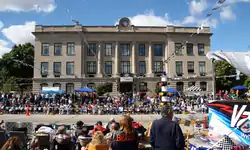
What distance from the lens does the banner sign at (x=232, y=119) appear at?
24.8 feet

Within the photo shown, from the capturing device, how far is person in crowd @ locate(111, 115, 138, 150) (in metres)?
5.37

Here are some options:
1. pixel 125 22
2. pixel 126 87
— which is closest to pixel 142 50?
pixel 125 22

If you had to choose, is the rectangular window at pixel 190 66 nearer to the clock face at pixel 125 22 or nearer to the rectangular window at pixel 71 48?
the clock face at pixel 125 22

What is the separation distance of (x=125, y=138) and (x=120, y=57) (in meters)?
44.1

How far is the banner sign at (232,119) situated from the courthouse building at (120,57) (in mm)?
38457

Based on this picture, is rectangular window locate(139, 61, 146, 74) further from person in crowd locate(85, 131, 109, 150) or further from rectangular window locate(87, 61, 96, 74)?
person in crowd locate(85, 131, 109, 150)

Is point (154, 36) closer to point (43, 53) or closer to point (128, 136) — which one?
point (43, 53)

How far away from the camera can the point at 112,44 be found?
48625 mm

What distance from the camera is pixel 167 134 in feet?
16.5

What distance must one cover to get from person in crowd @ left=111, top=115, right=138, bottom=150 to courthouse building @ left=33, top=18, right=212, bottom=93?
41149 mm

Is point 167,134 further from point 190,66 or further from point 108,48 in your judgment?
point 190,66

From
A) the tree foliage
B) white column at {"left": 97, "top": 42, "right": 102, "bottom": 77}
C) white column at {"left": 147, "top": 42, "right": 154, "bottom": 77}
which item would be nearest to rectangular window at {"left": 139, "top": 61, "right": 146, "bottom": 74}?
white column at {"left": 147, "top": 42, "right": 154, "bottom": 77}

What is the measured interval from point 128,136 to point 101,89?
39275 mm

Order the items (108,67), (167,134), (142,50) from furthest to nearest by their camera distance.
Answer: (142,50)
(108,67)
(167,134)
